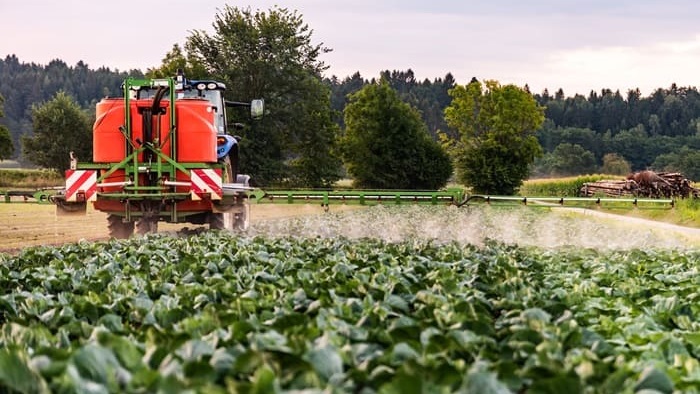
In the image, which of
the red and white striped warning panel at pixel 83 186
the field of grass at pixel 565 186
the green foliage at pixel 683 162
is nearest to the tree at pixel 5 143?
the field of grass at pixel 565 186

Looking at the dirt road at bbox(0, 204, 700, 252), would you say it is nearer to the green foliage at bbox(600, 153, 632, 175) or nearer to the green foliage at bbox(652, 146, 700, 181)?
the green foliage at bbox(600, 153, 632, 175)

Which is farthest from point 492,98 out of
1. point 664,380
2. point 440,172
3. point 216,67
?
point 664,380

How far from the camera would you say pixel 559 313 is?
5.53 metres

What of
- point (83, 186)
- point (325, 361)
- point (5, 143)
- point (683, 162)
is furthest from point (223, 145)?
point (683, 162)

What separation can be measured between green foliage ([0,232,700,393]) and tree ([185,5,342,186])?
1729 inches

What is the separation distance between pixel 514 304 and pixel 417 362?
7.87 feet

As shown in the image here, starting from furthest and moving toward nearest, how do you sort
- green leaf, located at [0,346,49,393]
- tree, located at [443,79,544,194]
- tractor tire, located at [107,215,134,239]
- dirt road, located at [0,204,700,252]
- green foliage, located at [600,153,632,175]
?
1. green foliage, located at [600,153,632,175]
2. tree, located at [443,79,544,194]
3. tractor tire, located at [107,215,134,239]
4. dirt road, located at [0,204,700,252]
5. green leaf, located at [0,346,49,393]

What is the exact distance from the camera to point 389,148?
62.2m

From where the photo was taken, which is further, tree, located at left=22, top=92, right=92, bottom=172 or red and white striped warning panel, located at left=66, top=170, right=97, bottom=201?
tree, located at left=22, top=92, right=92, bottom=172

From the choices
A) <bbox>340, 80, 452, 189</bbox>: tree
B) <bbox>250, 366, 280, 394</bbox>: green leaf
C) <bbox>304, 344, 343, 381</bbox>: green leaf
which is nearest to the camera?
<bbox>250, 366, 280, 394</bbox>: green leaf

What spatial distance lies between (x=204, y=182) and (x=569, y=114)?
447 ft

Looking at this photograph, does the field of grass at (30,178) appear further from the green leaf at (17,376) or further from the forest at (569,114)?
the green leaf at (17,376)

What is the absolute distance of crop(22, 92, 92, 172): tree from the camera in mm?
68250

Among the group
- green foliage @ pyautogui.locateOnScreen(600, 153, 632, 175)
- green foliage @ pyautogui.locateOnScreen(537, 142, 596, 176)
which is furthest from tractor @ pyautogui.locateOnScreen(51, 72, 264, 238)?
green foliage @ pyautogui.locateOnScreen(537, 142, 596, 176)
